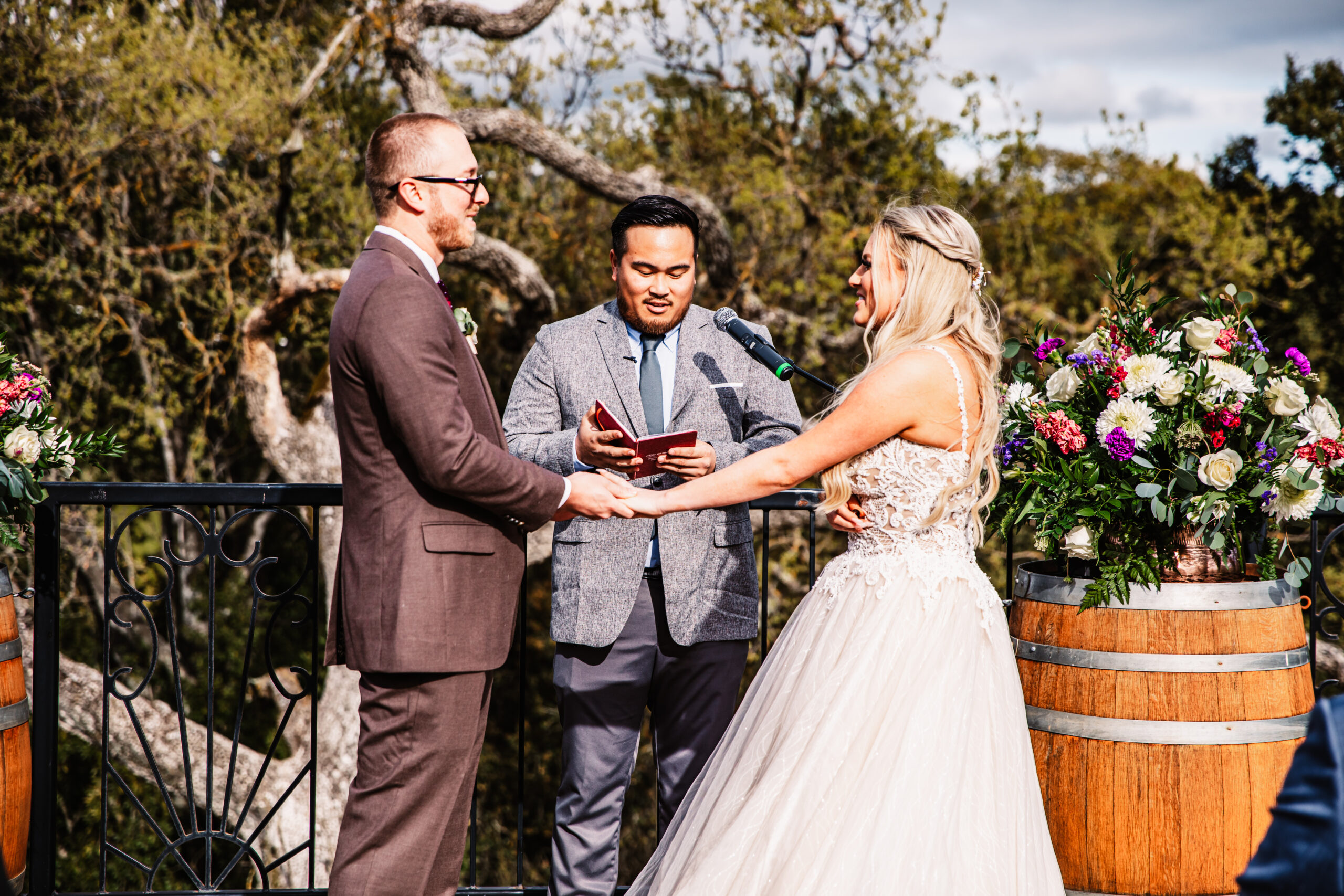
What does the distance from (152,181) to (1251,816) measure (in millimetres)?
9125

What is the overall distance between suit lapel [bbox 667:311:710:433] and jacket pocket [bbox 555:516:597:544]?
12.7 inches

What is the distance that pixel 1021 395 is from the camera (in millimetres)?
2475

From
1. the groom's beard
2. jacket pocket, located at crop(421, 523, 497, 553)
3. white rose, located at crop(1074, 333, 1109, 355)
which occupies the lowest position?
jacket pocket, located at crop(421, 523, 497, 553)

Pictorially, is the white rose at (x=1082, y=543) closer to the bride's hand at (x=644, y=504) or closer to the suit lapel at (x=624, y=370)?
the bride's hand at (x=644, y=504)

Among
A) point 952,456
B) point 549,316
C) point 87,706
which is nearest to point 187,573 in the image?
point 87,706

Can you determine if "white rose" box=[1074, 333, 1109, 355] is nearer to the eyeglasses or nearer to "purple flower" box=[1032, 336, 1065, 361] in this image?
"purple flower" box=[1032, 336, 1065, 361]

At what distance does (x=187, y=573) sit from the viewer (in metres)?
10.7

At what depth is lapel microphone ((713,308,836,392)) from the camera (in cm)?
237

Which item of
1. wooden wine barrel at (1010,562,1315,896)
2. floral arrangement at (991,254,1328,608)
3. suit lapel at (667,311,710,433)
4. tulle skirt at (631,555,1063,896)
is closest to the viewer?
tulle skirt at (631,555,1063,896)

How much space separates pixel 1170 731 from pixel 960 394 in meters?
0.84

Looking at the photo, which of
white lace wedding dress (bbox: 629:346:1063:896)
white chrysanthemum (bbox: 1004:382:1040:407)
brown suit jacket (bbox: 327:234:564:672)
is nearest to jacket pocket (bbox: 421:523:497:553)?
brown suit jacket (bbox: 327:234:564:672)

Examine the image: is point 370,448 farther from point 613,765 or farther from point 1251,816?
point 1251,816

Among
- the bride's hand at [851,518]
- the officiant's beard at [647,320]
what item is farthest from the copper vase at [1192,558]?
the officiant's beard at [647,320]

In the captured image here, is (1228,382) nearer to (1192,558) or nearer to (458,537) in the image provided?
(1192,558)
